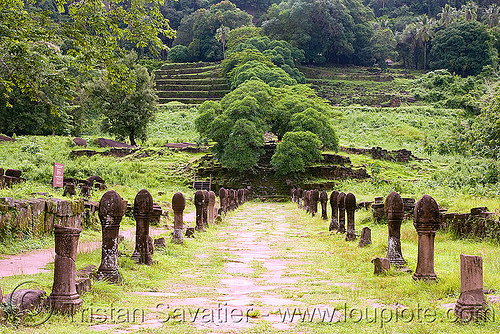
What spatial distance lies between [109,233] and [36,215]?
13.7 ft

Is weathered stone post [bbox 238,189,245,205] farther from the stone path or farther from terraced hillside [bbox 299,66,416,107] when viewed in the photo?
terraced hillside [bbox 299,66,416,107]

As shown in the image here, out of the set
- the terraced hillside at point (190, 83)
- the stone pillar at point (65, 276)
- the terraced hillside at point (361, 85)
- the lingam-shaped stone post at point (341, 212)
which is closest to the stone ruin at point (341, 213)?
the lingam-shaped stone post at point (341, 212)

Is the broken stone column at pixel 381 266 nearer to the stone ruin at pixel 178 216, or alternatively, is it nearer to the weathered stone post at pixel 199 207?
the stone ruin at pixel 178 216

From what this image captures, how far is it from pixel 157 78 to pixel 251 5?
4832 cm

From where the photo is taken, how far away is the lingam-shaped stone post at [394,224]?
21.3 feet

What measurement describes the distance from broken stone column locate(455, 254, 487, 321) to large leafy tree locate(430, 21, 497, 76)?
77.7 m

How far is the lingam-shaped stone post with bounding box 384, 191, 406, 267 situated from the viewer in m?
6.48

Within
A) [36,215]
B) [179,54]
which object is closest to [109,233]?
[36,215]

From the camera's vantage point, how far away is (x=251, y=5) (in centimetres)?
11219

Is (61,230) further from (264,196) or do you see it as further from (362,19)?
(362,19)

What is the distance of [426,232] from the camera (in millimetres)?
5523

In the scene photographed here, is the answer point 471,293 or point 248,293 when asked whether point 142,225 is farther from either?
point 471,293

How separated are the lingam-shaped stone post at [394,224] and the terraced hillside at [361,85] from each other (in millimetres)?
57412

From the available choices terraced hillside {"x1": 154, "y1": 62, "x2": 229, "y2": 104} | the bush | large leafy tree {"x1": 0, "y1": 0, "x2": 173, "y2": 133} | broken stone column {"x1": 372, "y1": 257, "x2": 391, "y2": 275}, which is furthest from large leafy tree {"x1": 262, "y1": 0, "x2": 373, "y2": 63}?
broken stone column {"x1": 372, "y1": 257, "x2": 391, "y2": 275}
